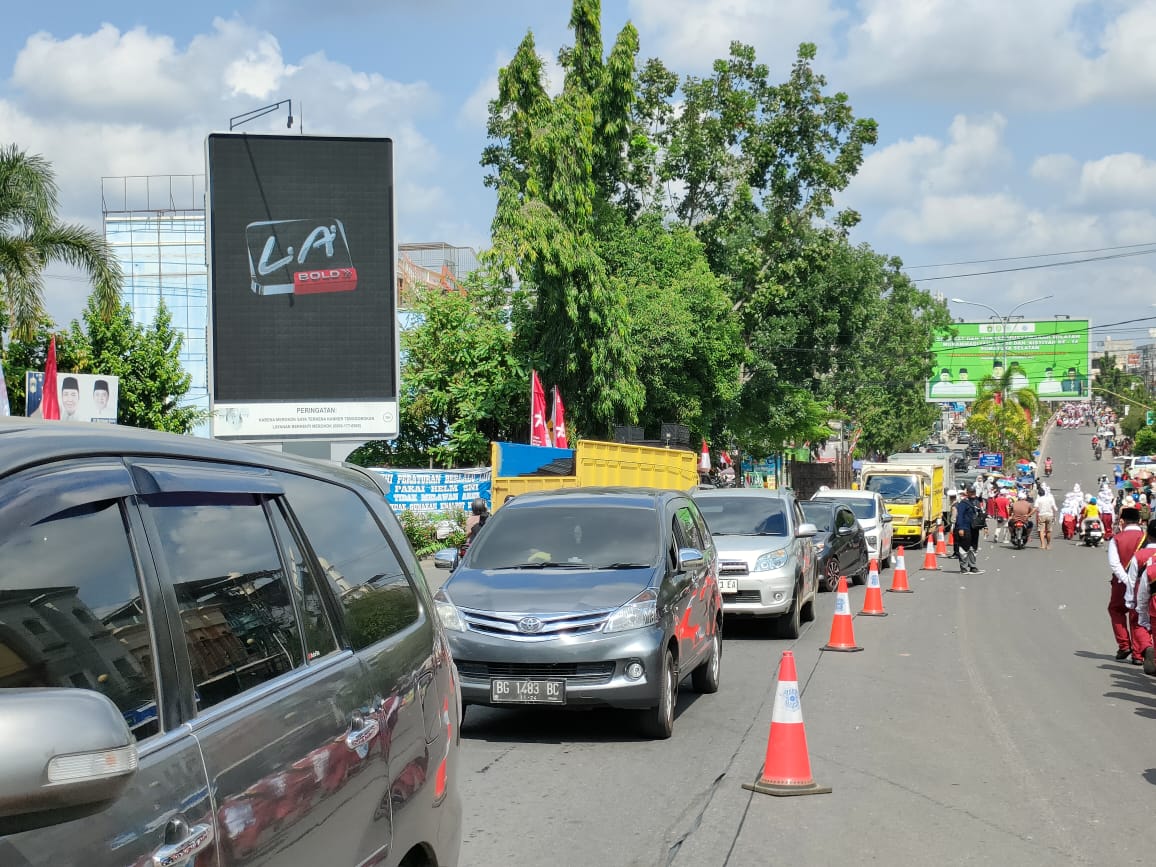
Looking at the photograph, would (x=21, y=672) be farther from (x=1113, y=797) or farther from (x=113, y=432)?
(x=1113, y=797)

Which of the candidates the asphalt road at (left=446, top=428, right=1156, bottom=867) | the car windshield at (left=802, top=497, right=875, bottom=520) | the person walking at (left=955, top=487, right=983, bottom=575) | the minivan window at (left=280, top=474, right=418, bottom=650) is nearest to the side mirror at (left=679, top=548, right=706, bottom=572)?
the asphalt road at (left=446, top=428, right=1156, bottom=867)

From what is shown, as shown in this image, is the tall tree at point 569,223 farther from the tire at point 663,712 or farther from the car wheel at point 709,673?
the tire at point 663,712

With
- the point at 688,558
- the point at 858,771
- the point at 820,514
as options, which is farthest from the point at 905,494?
the point at 858,771

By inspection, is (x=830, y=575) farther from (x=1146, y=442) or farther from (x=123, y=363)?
(x=1146, y=442)

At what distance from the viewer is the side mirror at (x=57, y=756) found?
1.74 metres

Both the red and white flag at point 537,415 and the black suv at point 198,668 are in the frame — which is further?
the red and white flag at point 537,415

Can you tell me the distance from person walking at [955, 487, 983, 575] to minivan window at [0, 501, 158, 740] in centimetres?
2809

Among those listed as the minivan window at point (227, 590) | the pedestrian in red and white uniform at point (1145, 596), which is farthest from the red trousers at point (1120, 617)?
the minivan window at point (227, 590)

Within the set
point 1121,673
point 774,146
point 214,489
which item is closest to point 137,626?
point 214,489

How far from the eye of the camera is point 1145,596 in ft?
41.7

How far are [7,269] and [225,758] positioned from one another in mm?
24562

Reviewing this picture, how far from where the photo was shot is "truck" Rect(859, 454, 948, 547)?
3897 centimetres

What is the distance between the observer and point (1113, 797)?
7621 mm

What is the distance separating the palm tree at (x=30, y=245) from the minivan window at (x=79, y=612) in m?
24.0
